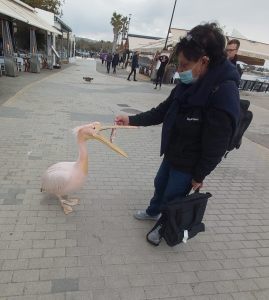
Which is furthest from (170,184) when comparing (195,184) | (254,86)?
(254,86)

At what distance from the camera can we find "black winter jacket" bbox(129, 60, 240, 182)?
99.1 inches

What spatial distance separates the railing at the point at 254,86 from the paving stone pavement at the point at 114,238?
768 inches

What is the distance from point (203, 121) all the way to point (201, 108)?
115 millimetres

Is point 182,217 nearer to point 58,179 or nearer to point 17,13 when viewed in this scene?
point 58,179

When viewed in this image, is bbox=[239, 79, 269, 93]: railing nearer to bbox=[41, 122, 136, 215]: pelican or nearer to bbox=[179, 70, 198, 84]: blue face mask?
bbox=[41, 122, 136, 215]: pelican

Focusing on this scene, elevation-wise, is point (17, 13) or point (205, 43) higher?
point (205, 43)

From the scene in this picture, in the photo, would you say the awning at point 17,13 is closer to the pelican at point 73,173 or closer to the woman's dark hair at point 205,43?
the pelican at point 73,173

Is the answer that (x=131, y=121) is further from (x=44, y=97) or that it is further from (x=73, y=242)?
(x=44, y=97)

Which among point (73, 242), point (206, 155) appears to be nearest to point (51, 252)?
point (73, 242)

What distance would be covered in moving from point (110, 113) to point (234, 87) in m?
7.21

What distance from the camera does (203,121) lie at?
105 inches

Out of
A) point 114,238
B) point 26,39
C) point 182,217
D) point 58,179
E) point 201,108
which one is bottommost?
point 26,39

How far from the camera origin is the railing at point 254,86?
24.0 meters

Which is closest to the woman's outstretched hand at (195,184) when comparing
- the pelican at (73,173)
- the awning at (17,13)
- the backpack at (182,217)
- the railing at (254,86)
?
the backpack at (182,217)
